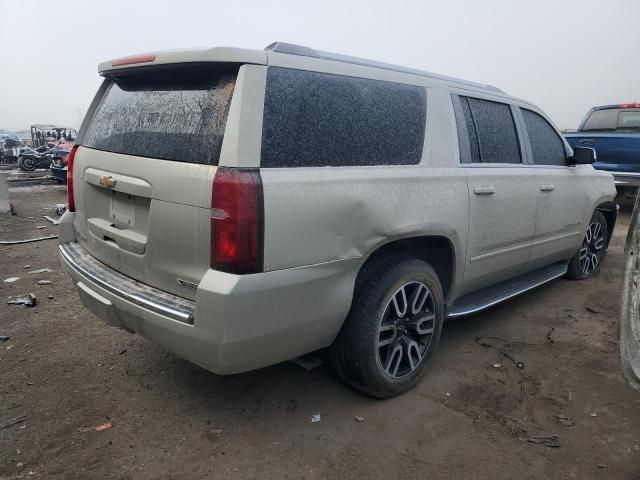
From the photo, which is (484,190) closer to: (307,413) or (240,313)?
(307,413)

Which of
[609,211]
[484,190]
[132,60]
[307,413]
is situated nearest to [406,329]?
[307,413]

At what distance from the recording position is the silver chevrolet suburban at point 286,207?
85.3 inches

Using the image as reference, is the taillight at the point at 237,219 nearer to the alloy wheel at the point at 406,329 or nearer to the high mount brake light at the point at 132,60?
the high mount brake light at the point at 132,60

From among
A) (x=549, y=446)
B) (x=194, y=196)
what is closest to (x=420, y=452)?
(x=549, y=446)

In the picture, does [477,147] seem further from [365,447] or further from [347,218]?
[365,447]

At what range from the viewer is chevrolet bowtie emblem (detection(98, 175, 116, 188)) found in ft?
8.68

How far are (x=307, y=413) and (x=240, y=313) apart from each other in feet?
3.37

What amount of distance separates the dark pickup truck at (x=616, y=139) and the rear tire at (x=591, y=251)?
3162mm

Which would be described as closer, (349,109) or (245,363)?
(245,363)

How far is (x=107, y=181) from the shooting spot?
2682 millimetres

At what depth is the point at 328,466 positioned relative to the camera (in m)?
2.39

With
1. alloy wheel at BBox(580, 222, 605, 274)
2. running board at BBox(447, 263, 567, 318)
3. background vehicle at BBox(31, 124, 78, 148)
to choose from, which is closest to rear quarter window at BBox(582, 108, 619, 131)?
alloy wheel at BBox(580, 222, 605, 274)

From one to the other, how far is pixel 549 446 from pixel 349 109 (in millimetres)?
2082

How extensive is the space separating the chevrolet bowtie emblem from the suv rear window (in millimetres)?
981
